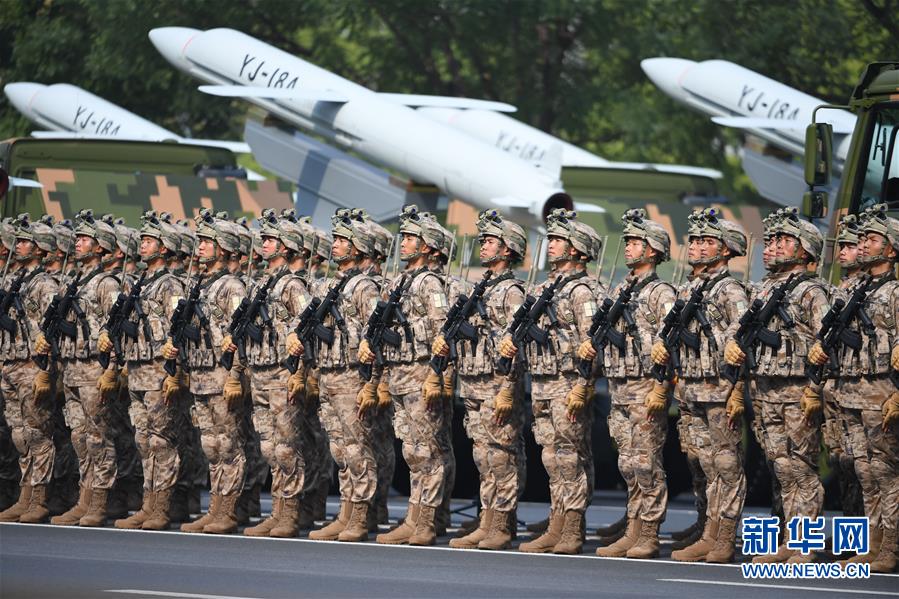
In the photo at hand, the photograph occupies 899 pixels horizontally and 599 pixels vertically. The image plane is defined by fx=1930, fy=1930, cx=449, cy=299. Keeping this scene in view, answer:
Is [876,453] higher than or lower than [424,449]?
higher

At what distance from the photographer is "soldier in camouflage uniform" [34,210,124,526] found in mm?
14477

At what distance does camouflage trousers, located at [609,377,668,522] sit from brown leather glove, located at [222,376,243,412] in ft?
9.62

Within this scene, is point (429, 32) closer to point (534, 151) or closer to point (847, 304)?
point (534, 151)

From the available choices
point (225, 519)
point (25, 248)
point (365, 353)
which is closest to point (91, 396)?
point (225, 519)

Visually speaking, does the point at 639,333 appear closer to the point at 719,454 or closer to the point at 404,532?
the point at 719,454

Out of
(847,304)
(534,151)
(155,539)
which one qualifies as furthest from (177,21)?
(847,304)

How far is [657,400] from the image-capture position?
12.3 m

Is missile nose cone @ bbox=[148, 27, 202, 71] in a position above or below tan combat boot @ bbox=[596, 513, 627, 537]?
above

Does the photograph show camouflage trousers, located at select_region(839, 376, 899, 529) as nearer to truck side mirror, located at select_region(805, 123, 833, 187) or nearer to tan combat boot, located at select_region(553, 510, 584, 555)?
tan combat boot, located at select_region(553, 510, 584, 555)

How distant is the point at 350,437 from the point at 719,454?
2.67 meters

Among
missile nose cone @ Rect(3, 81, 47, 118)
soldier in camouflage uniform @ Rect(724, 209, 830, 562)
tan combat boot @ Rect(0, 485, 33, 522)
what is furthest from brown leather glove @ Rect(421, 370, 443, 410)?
missile nose cone @ Rect(3, 81, 47, 118)

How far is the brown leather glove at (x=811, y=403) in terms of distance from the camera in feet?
38.9

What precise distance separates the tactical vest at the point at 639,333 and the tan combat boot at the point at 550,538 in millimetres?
1044

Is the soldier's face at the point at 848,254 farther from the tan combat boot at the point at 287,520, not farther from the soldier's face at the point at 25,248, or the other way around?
the soldier's face at the point at 25,248
